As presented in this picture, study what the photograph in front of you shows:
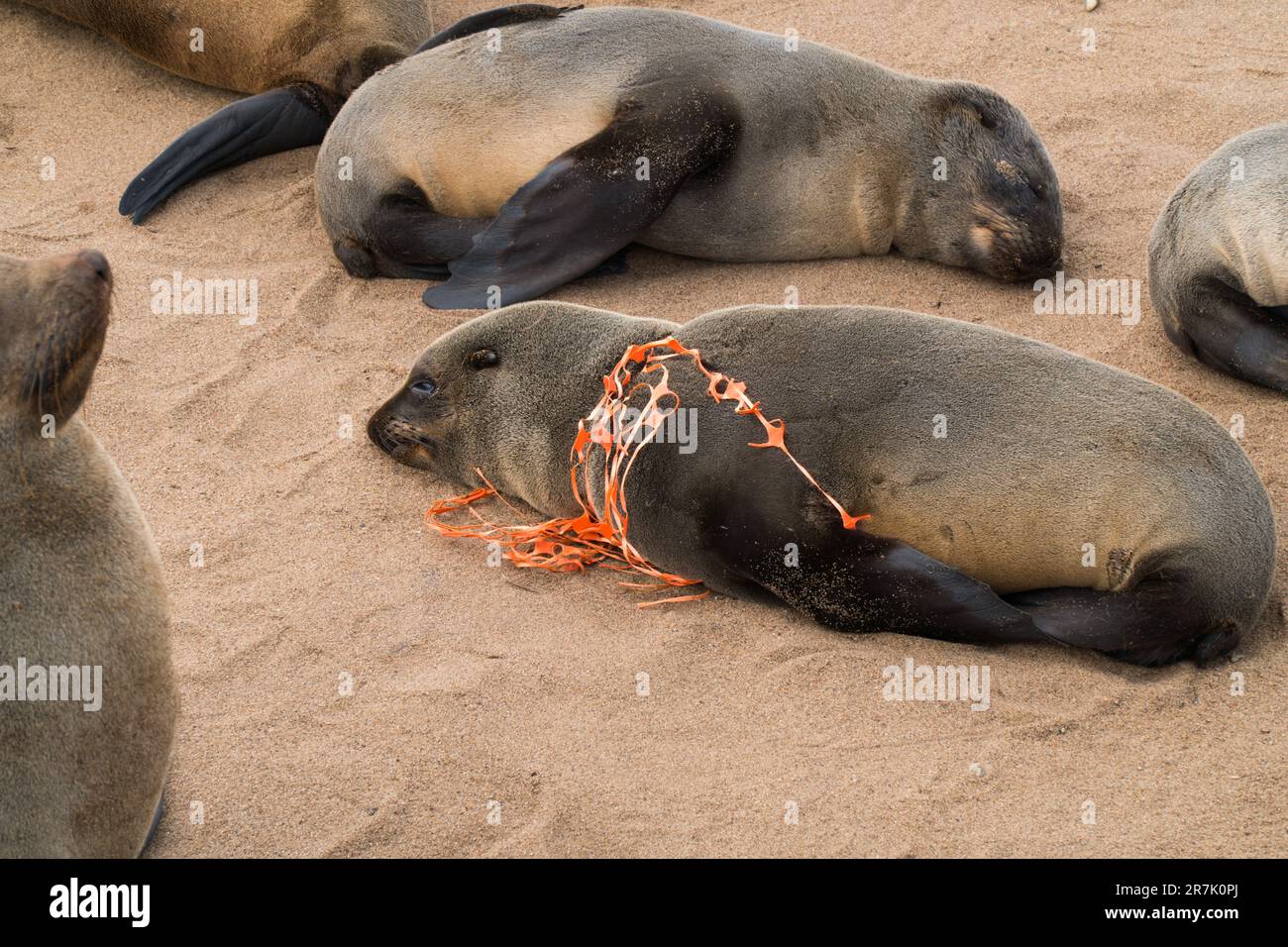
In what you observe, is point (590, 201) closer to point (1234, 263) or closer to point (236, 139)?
point (236, 139)

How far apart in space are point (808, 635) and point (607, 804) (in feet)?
2.85

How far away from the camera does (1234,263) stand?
5465 mm

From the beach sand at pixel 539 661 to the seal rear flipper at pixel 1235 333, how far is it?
79 millimetres

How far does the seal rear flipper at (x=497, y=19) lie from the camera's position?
258 inches

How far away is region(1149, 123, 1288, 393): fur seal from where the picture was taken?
5.34 metres

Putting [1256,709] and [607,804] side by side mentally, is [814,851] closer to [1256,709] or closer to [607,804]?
[607,804]

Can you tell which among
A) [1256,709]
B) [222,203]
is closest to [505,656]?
[1256,709]

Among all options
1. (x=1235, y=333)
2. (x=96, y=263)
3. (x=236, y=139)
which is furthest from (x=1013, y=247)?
(x=96, y=263)

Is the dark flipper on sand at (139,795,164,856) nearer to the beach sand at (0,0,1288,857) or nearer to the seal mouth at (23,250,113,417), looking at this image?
the beach sand at (0,0,1288,857)

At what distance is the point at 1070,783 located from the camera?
3709mm

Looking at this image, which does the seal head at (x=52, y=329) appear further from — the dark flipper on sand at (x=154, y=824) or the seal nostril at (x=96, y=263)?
the dark flipper on sand at (x=154, y=824)

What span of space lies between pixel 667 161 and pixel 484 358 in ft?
5.21

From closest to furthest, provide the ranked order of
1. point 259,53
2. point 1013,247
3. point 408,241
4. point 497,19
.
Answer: point 1013,247, point 408,241, point 497,19, point 259,53

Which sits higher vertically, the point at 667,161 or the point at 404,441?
the point at 667,161
